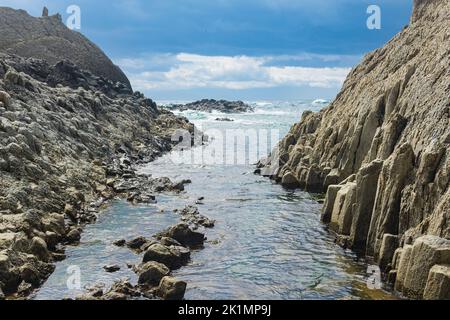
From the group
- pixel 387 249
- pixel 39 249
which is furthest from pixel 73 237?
pixel 387 249

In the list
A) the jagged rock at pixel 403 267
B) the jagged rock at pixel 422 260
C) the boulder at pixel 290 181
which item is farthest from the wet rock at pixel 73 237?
the boulder at pixel 290 181

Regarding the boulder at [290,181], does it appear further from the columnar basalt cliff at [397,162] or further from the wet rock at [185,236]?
the wet rock at [185,236]

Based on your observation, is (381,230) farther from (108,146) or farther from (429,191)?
(108,146)

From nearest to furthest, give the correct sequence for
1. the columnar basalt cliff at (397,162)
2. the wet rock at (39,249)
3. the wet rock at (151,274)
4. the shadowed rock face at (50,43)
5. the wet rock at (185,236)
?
1. the columnar basalt cliff at (397,162)
2. the wet rock at (151,274)
3. the wet rock at (39,249)
4. the wet rock at (185,236)
5. the shadowed rock face at (50,43)

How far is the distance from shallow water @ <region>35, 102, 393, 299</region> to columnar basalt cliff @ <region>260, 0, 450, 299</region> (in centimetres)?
190

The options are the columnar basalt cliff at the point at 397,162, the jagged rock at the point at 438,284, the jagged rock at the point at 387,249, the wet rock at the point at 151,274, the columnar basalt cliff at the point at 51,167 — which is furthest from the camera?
the columnar basalt cliff at the point at 51,167

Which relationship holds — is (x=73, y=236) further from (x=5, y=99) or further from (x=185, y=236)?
(x=5, y=99)

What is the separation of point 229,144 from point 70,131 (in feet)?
158

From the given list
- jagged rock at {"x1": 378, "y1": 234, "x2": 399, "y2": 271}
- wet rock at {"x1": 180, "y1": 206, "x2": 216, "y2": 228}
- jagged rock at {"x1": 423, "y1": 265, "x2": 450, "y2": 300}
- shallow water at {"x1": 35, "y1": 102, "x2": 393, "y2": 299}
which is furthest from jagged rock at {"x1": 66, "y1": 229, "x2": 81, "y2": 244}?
jagged rock at {"x1": 423, "y1": 265, "x2": 450, "y2": 300}

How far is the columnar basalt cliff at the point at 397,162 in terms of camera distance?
20.0 metres

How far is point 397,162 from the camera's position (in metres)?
24.3

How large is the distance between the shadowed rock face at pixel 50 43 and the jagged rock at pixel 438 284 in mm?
128307

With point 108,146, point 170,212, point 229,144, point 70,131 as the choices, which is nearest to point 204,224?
point 170,212

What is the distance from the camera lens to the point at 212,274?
24.2 meters
